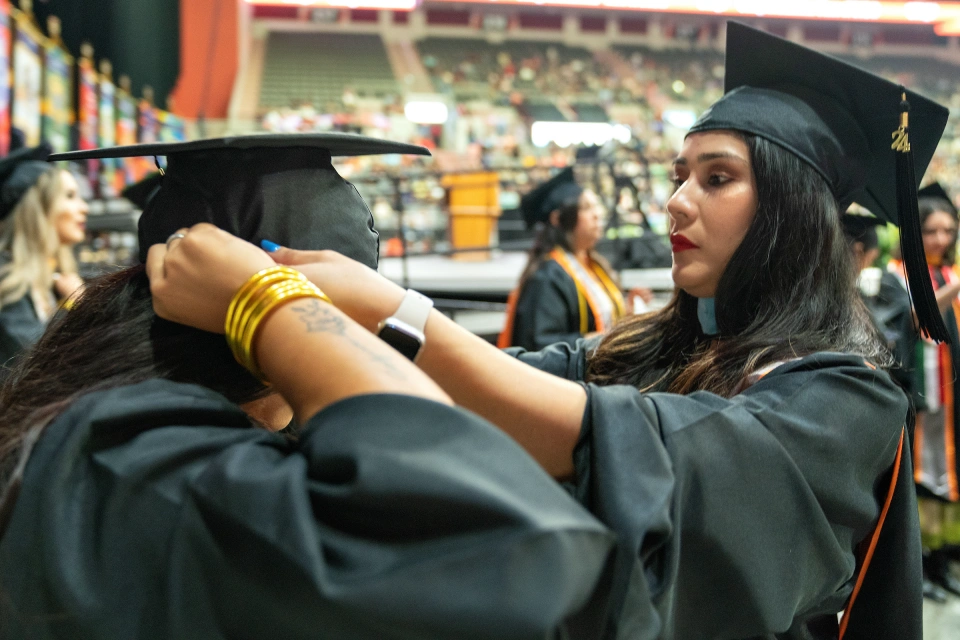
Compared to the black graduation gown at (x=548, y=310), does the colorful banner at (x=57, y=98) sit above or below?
above

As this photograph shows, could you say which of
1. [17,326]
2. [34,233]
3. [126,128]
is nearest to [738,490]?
[17,326]

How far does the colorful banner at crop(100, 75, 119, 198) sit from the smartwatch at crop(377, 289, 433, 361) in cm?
940

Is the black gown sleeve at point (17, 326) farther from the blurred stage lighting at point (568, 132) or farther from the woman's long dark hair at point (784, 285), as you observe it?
the blurred stage lighting at point (568, 132)

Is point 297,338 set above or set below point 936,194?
below

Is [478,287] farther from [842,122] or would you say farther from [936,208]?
[842,122]

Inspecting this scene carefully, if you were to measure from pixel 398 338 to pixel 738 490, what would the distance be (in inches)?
17.0

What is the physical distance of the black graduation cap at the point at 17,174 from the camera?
3322 mm

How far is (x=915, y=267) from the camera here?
1.25 m

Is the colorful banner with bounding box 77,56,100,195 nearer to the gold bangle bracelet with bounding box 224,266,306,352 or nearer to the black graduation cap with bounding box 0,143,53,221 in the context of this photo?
the black graduation cap with bounding box 0,143,53,221

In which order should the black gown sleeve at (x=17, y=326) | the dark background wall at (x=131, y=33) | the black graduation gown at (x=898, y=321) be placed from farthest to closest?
the dark background wall at (x=131, y=33)
the black graduation gown at (x=898, y=321)
the black gown sleeve at (x=17, y=326)

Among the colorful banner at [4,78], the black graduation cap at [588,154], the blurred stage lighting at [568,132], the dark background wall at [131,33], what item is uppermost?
the dark background wall at [131,33]

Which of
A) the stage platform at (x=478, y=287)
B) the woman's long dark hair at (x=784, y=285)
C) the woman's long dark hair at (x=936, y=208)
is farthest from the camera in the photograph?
the stage platform at (x=478, y=287)

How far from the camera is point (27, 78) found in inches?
A: 272

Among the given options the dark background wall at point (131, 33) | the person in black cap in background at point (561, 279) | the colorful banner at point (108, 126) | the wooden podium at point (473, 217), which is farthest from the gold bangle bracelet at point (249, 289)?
the dark background wall at point (131, 33)
